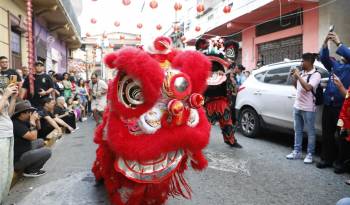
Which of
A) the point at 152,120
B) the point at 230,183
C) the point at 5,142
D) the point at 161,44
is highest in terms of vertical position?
the point at 161,44

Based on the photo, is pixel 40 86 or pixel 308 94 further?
pixel 40 86

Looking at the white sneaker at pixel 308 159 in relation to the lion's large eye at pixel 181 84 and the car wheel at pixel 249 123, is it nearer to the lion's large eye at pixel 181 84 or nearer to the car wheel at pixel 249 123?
the car wheel at pixel 249 123

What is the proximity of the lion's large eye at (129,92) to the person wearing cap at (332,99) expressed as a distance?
9.90 feet

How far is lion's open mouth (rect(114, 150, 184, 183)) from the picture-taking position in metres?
2.80

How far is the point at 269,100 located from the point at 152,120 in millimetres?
4478

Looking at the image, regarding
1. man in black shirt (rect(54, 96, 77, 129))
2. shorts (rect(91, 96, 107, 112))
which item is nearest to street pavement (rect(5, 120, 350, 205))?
shorts (rect(91, 96, 107, 112))

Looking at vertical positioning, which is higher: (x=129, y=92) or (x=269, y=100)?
(x=129, y=92)

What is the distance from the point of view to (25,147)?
4625mm

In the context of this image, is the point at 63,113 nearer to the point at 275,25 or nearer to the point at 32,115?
the point at 32,115

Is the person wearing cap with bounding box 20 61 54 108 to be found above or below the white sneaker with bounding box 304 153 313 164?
above

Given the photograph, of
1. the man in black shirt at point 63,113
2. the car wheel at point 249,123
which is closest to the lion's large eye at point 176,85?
the car wheel at point 249,123

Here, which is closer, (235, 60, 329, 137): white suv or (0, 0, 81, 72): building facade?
(235, 60, 329, 137): white suv

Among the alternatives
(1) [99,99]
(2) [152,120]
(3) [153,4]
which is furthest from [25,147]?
(3) [153,4]

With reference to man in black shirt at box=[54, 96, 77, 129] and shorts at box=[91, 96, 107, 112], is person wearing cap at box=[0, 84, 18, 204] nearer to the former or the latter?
shorts at box=[91, 96, 107, 112]
